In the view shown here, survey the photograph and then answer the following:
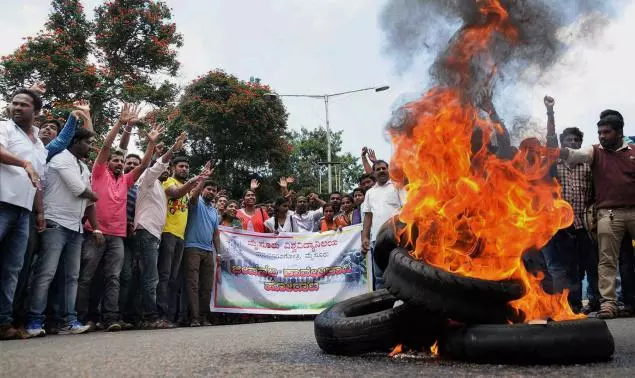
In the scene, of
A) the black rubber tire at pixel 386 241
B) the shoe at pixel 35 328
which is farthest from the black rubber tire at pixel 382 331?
the shoe at pixel 35 328

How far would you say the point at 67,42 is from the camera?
2562cm

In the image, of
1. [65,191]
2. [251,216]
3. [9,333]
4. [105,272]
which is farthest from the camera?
[251,216]

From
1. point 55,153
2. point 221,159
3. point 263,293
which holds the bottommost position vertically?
point 263,293

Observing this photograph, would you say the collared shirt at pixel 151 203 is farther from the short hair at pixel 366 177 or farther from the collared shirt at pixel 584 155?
the collared shirt at pixel 584 155

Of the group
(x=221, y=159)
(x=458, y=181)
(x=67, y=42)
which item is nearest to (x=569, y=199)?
(x=458, y=181)

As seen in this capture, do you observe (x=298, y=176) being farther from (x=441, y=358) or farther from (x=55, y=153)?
(x=441, y=358)

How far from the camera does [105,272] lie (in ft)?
21.8

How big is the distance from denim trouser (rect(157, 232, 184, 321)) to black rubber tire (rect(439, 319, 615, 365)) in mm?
4954

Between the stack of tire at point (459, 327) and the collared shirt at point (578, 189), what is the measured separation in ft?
12.8

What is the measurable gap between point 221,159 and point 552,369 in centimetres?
3067

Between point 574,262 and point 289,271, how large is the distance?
4357mm

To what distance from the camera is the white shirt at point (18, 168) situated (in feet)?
17.2

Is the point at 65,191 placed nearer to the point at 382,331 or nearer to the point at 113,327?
the point at 113,327

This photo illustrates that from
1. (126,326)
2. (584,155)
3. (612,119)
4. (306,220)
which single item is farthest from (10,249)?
(612,119)
